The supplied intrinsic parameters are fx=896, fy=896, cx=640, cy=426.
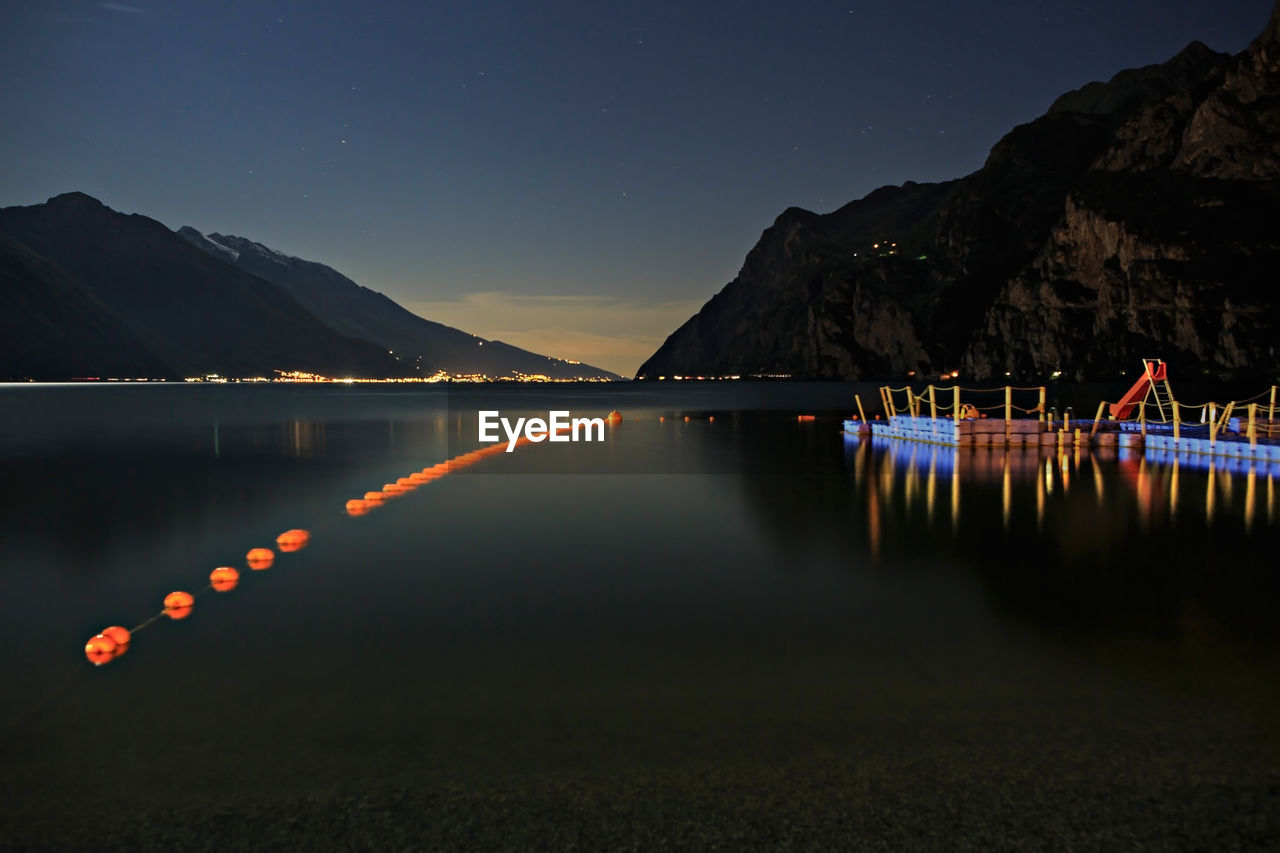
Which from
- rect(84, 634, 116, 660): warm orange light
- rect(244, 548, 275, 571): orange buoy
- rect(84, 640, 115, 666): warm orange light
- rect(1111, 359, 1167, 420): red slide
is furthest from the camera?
rect(1111, 359, 1167, 420): red slide

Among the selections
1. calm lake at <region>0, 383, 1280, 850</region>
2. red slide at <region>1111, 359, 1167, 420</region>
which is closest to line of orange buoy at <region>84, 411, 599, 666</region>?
calm lake at <region>0, 383, 1280, 850</region>

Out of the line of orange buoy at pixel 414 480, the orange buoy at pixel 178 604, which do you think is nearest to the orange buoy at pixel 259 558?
the orange buoy at pixel 178 604

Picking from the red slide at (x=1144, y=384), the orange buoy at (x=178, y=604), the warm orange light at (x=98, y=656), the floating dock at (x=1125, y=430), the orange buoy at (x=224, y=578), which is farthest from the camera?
the red slide at (x=1144, y=384)

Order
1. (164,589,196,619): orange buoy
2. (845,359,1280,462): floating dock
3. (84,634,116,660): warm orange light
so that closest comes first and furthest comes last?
(84,634,116,660): warm orange light
(164,589,196,619): orange buoy
(845,359,1280,462): floating dock

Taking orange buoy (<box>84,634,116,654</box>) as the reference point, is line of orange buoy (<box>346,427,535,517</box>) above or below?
above

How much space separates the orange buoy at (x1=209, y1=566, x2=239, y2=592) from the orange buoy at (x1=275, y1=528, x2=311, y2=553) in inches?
99.8

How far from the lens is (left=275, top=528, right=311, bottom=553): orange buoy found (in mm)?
16609

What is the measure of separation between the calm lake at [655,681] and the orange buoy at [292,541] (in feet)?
1.88

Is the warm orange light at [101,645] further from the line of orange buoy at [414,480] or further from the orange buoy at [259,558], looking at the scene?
the line of orange buoy at [414,480]

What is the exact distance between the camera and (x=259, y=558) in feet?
50.2

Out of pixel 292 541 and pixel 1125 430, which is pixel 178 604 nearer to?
pixel 292 541

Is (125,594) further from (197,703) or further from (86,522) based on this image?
(86,522)

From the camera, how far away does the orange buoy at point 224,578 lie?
13.4 meters

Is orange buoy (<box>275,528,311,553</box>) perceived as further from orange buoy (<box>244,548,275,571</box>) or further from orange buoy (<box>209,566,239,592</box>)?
orange buoy (<box>209,566,239,592</box>)
